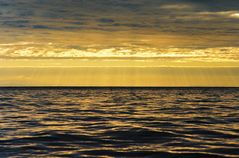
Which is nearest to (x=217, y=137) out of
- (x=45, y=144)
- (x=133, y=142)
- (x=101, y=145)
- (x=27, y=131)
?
(x=133, y=142)

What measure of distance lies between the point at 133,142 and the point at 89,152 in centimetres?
356

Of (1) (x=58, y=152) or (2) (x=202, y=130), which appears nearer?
(1) (x=58, y=152)

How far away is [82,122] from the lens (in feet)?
109

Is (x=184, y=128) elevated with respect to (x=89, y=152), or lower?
elevated

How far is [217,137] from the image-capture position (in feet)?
82.0

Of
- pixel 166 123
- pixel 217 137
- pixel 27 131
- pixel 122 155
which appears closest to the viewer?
pixel 122 155

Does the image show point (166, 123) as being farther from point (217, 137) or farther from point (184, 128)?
point (217, 137)

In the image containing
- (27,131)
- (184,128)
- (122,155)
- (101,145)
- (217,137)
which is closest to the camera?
(122,155)

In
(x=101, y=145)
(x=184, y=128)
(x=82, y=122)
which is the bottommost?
(x=101, y=145)

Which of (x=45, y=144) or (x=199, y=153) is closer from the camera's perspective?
(x=199, y=153)

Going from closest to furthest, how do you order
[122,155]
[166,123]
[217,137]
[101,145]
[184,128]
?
[122,155] < [101,145] < [217,137] < [184,128] < [166,123]

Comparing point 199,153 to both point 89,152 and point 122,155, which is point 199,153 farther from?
point 89,152

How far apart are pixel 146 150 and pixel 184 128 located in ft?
31.2

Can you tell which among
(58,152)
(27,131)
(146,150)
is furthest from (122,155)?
(27,131)
